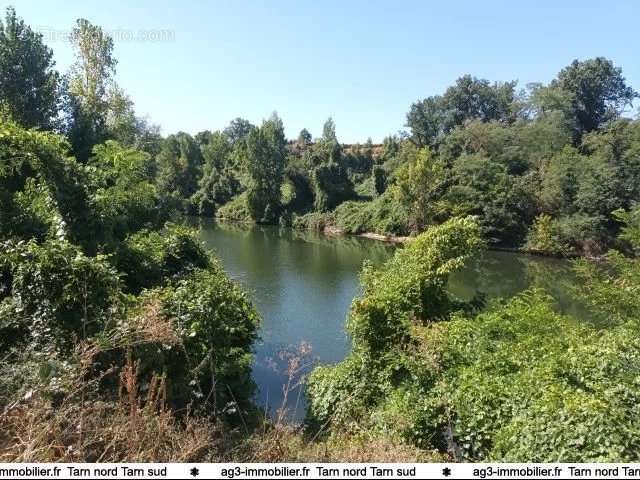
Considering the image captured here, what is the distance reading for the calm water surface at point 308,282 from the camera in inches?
559

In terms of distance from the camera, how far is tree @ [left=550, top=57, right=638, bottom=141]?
5031 cm

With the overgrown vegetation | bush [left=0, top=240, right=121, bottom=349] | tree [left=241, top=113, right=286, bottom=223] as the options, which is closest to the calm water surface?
the overgrown vegetation

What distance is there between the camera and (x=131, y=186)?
45.5 feet

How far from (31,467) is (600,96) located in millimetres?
59571

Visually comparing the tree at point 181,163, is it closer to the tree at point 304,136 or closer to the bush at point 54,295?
the tree at point 304,136

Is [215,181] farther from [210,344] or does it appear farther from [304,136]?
[210,344]

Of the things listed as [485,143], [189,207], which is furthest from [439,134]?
[189,207]

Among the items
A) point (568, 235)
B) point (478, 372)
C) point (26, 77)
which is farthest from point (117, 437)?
point (568, 235)

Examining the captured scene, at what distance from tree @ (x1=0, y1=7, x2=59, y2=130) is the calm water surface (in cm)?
1219

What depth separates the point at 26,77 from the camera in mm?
23828

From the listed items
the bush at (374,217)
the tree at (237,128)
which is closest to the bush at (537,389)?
the bush at (374,217)

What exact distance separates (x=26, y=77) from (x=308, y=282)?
56.1ft

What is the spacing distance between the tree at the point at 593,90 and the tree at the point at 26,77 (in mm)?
46715

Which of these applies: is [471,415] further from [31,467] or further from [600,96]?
[600,96]
